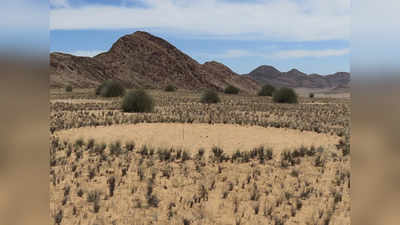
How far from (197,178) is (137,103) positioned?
1500cm

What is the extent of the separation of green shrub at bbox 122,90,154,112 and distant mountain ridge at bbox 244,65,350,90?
147m

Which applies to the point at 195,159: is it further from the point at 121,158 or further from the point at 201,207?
the point at 201,207

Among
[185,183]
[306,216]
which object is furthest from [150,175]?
[306,216]

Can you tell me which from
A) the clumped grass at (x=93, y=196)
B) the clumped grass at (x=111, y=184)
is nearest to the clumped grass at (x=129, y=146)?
the clumped grass at (x=111, y=184)

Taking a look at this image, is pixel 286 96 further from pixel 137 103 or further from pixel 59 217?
pixel 59 217

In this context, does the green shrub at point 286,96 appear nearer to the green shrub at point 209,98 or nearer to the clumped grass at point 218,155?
the green shrub at point 209,98

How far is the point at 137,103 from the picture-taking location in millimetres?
23266

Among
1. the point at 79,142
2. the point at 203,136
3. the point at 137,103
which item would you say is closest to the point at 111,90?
the point at 137,103

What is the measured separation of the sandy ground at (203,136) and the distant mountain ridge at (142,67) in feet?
193

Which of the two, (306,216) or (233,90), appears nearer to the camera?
(306,216)

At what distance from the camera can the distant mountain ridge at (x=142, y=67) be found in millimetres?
79562
